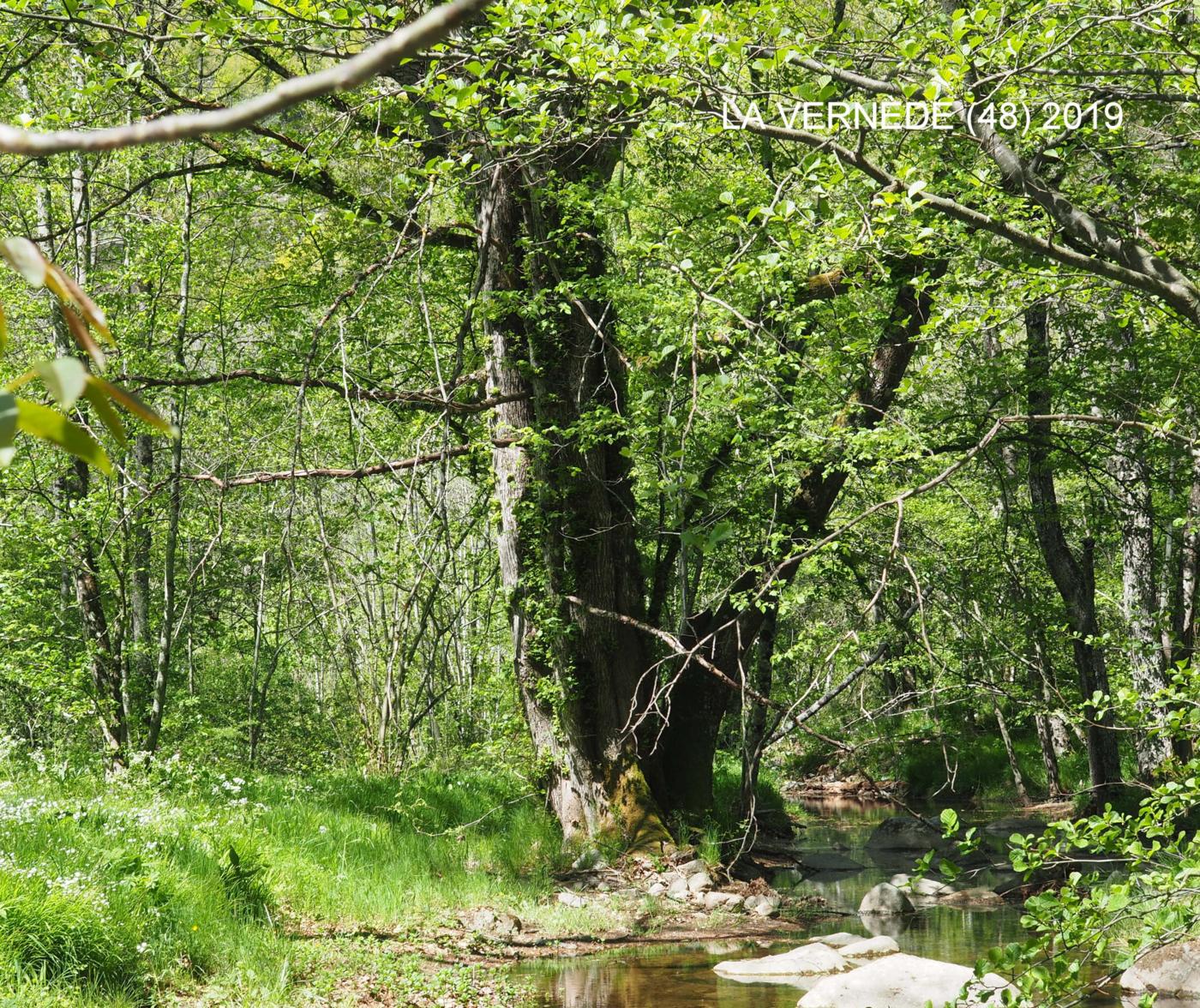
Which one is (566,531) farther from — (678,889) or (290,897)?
(290,897)

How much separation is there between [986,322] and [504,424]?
343 centimetres

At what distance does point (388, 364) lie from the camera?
9.98 m

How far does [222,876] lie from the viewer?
5641 millimetres

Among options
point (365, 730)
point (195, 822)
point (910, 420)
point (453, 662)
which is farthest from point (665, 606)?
point (453, 662)

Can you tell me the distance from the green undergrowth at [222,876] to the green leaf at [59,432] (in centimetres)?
413

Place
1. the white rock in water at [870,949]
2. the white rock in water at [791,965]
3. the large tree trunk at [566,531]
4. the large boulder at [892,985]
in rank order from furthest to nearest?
1. the large tree trunk at [566,531]
2. the white rock in water at [870,949]
3. the white rock in water at [791,965]
4. the large boulder at [892,985]

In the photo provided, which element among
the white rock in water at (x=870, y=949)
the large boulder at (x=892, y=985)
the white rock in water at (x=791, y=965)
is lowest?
the white rock in water at (x=870, y=949)

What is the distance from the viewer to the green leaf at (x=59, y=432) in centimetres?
55

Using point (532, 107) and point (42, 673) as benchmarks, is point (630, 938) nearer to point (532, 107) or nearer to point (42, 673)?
point (532, 107)

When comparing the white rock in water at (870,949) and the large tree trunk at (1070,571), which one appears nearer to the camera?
the white rock in water at (870,949)

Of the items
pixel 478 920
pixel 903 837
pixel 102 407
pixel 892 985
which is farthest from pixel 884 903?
pixel 102 407

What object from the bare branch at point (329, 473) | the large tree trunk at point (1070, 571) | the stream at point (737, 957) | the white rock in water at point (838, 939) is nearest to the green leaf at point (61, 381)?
the stream at point (737, 957)

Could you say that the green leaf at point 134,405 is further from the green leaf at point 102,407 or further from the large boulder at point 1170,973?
the large boulder at point 1170,973

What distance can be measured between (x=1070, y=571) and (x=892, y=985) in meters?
5.50
